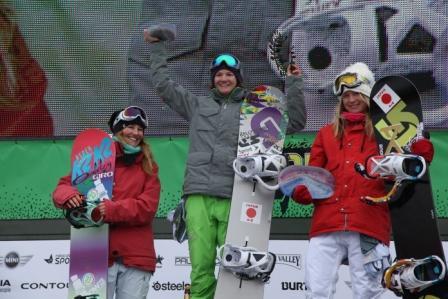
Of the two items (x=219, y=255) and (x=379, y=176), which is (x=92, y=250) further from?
(x=379, y=176)

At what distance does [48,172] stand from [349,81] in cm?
301

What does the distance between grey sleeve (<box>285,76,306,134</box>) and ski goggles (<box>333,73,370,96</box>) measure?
28 centimetres

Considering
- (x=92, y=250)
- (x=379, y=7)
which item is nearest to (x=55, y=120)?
(x=92, y=250)

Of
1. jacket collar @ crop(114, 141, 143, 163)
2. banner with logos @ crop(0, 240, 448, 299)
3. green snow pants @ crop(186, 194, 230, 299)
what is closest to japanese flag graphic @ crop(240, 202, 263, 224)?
green snow pants @ crop(186, 194, 230, 299)

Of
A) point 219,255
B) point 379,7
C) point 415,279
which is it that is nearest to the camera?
point 415,279

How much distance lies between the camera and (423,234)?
17.5 ft

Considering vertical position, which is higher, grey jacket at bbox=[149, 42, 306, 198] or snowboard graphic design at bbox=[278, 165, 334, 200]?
grey jacket at bbox=[149, 42, 306, 198]

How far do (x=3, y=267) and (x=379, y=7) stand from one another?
368 cm

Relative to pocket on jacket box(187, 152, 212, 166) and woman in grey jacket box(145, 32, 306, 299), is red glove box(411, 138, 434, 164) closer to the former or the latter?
woman in grey jacket box(145, 32, 306, 299)

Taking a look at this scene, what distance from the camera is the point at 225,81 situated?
19.5 ft

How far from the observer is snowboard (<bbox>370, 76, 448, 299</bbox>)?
17.4ft

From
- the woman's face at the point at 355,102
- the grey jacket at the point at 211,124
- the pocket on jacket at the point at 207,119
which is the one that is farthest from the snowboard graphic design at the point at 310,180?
the pocket on jacket at the point at 207,119

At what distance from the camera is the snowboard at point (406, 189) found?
17.4 feet

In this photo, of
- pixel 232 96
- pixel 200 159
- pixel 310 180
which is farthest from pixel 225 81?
pixel 310 180
